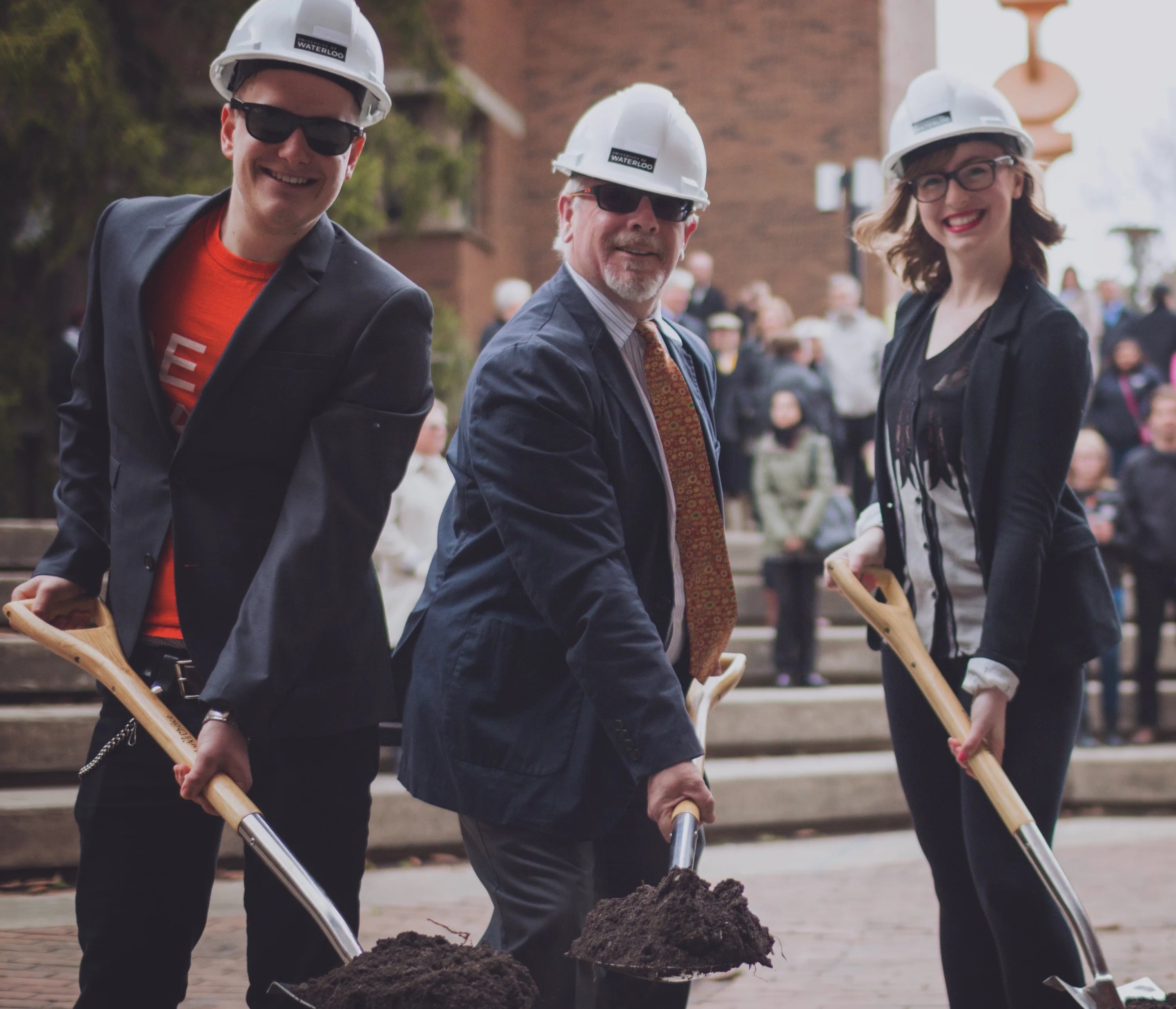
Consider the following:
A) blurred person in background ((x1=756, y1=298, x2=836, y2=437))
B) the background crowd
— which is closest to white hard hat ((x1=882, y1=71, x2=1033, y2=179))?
the background crowd

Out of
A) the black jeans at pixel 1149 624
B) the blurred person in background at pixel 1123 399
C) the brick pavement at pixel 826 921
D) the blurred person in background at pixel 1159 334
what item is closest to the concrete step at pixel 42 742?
the brick pavement at pixel 826 921

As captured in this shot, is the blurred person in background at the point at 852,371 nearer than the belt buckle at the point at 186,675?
No

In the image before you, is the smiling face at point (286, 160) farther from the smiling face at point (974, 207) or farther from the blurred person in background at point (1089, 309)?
the blurred person in background at point (1089, 309)

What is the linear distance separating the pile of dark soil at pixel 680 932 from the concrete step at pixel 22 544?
5.94 metres

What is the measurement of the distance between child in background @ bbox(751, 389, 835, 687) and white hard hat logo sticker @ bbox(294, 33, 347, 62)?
656 cm

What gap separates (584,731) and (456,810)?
29 cm

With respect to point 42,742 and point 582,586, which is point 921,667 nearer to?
point 582,586

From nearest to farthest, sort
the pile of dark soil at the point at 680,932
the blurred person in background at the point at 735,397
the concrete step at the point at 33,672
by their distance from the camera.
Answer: the pile of dark soil at the point at 680,932 < the concrete step at the point at 33,672 < the blurred person in background at the point at 735,397

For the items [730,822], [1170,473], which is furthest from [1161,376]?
[730,822]

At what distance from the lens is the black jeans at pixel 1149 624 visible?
29.3ft

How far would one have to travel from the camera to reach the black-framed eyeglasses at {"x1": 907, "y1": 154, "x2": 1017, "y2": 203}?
319 cm

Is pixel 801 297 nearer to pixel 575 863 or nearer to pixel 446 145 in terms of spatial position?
pixel 446 145

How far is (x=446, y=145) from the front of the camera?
14555 mm

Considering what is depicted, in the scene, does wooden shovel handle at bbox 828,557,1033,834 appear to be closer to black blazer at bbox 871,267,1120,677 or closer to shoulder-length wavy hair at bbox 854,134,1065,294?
black blazer at bbox 871,267,1120,677
